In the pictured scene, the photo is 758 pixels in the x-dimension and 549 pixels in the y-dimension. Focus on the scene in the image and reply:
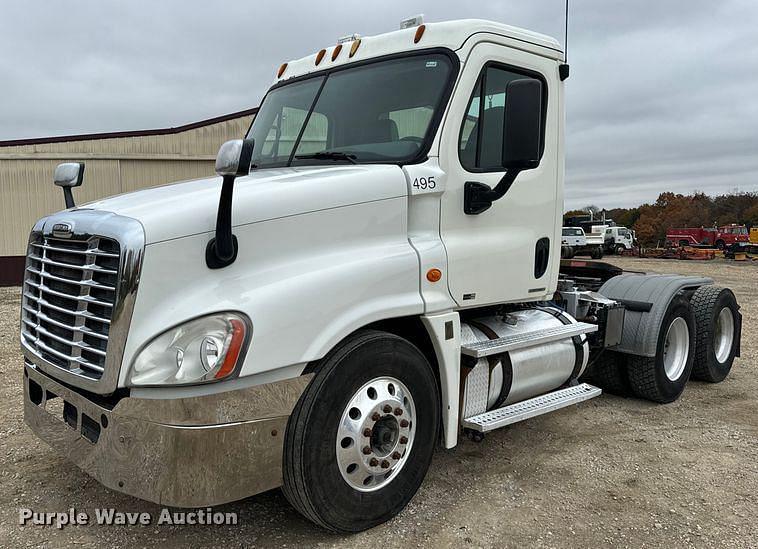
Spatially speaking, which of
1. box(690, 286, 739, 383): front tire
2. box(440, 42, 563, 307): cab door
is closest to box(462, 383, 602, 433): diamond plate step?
box(440, 42, 563, 307): cab door

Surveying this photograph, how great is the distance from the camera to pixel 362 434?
3.25 m

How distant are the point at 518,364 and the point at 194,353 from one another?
2.46 m

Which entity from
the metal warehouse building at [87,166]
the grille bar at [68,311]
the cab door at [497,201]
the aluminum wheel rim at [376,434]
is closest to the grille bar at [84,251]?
the grille bar at [68,311]

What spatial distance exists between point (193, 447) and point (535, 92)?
2527 millimetres

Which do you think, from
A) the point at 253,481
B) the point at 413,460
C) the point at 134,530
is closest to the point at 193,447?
the point at 253,481

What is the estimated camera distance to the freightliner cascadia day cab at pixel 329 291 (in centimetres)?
276

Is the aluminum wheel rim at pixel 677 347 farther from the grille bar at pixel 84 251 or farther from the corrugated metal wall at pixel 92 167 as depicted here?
the corrugated metal wall at pixel 92 167

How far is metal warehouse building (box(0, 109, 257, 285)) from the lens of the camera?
694 inches

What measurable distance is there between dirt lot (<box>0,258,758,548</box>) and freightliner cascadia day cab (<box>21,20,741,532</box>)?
401 mm

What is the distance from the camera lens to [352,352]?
3188 millimetres

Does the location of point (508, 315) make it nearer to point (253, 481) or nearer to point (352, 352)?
point (352, 352)

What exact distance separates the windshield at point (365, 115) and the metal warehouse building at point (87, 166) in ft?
46.1

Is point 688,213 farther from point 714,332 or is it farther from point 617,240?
point 714,332

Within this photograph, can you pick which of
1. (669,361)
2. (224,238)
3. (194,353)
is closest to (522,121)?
(224,238)
